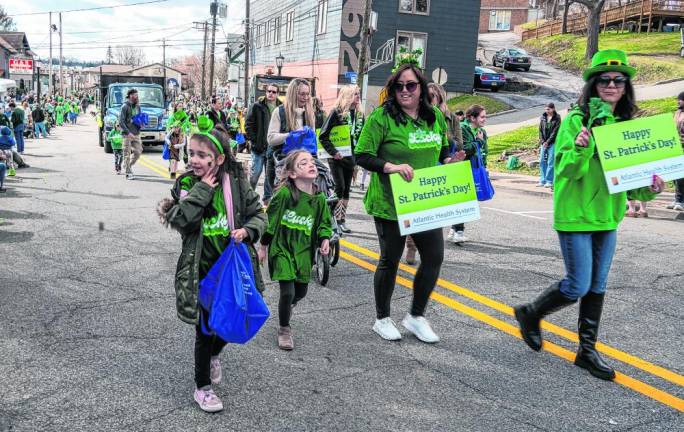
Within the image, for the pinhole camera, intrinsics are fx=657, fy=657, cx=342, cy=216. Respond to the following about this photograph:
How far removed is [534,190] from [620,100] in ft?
35.9

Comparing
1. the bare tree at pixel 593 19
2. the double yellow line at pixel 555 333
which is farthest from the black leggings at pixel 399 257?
the bare tree at pixel 593 19

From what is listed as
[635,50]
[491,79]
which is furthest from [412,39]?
[635,50]

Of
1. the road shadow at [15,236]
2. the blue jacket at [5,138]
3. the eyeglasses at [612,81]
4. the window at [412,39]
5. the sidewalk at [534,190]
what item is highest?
the window at [412,39]

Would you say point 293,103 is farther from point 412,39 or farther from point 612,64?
point 412,39

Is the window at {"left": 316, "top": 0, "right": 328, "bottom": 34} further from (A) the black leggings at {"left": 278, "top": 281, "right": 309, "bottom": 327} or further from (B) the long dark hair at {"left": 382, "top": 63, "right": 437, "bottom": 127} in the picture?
(A) the black leggings at {"left": 278, "top": 281, "right": 309, "bottom": 327}

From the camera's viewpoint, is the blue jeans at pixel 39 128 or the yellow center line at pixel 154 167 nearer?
the yellow center line at pixel 154 167

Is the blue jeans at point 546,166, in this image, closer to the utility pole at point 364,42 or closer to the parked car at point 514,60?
the utility pole at point 364,42

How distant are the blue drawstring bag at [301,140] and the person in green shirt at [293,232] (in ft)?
5.37

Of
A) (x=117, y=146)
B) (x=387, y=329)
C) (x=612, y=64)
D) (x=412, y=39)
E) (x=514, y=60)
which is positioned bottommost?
(x=387, y=329)

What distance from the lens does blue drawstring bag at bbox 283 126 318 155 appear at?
20.8 feet

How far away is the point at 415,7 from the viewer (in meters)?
35.7

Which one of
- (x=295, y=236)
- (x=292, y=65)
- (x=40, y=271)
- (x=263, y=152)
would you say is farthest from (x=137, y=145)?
(x=292, y=65)

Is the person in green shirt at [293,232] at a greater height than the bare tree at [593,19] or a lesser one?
lesser

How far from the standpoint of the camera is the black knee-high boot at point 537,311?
4.31 m
